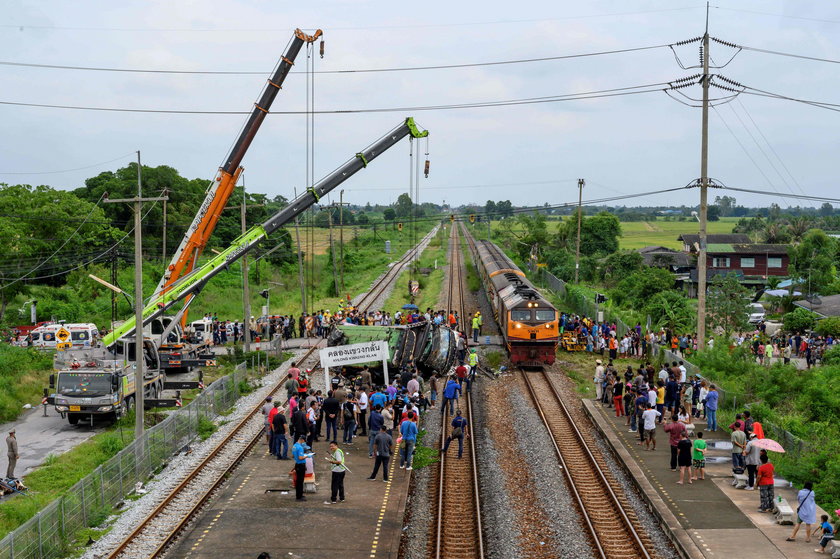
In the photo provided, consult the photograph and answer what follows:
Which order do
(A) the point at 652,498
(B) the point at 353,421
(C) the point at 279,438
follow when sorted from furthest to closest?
(B) the point at 353,421 → (C) the point at 279,438 → (A) the point at 652,498

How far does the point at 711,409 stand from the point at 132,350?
2033 centimetres

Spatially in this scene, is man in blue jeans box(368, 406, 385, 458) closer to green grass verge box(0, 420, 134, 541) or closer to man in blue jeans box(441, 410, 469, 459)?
man in blue jeans box(441, 410, 469, 459)

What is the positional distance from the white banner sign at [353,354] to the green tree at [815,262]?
1804 inches

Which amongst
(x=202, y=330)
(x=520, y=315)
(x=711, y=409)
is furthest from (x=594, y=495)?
(x=202, y=330)

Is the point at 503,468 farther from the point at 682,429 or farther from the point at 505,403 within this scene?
the point at 505,403

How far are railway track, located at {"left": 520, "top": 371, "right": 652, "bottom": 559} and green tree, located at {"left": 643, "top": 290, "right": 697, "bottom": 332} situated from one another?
1760 centimetres

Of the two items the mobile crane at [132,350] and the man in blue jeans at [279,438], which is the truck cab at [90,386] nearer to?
the mobile crane at [132,350]

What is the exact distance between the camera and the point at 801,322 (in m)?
46.3

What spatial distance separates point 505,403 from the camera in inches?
1133

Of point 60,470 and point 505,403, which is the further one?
point 505,403

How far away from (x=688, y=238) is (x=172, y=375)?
7014 centimetres

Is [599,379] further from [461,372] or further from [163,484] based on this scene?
[163,484]

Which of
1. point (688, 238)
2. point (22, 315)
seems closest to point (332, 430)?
point (22, 315)

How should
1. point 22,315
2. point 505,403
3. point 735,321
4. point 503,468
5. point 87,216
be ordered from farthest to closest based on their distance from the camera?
point 87,216 < point 22,315 < point 735,321 < point 505,403 < point 503,468
